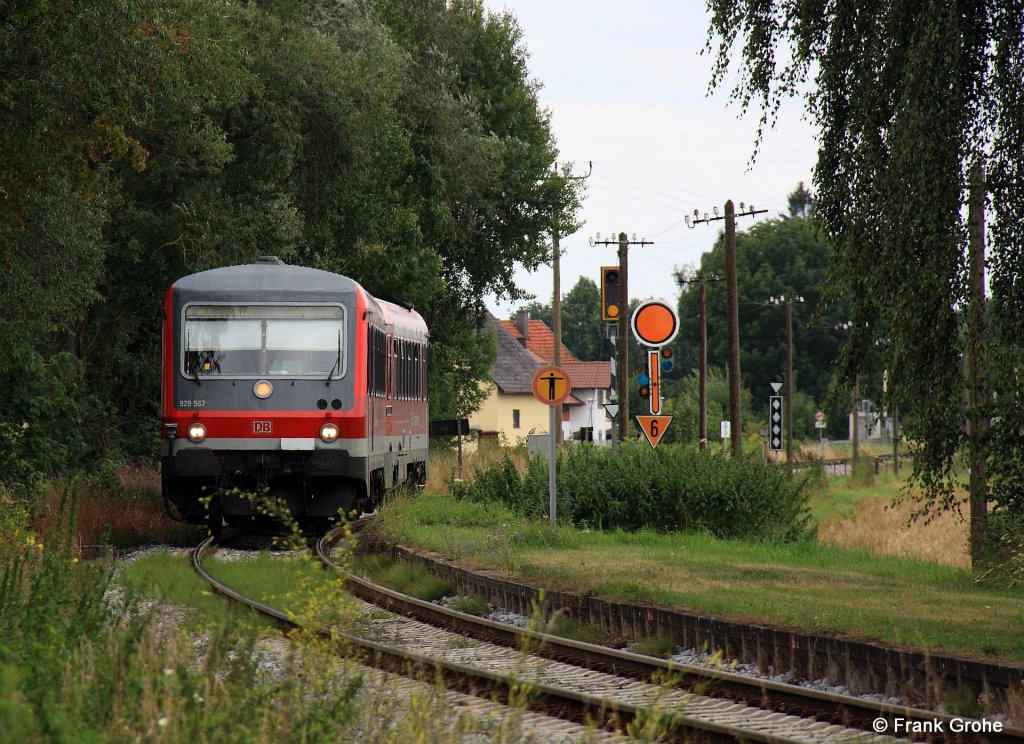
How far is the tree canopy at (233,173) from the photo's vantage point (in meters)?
16.5

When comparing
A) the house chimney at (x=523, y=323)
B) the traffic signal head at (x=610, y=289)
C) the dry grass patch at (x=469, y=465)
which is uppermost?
the house chimney at (x=523, y=323)

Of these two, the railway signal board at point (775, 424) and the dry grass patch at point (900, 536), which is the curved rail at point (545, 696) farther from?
the railway signal board at point (775, 424)

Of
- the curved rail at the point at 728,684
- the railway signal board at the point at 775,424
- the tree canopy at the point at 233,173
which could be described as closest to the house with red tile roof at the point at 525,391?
the tree canopy at the point at 233,173

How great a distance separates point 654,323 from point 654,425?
6.24 feet

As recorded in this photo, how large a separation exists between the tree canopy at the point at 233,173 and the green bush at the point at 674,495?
7.80m

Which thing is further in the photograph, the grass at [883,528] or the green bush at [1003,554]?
the grass at [883,528]

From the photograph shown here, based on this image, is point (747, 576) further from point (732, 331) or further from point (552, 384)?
point (732, 331)

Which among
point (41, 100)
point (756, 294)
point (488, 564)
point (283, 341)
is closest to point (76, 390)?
point (283, 341)

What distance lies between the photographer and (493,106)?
41.8 metres

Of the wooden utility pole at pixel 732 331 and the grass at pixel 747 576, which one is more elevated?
the wooden utility pole at pixel 732 331

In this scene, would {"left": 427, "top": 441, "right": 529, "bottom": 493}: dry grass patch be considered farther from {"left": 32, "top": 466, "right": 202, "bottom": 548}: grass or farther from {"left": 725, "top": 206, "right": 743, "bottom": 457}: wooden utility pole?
{"left": 32, "top": 466, "right": 202, "bottom": 548}: grass

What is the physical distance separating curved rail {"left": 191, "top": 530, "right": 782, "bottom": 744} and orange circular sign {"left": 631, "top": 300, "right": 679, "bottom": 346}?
14627mm

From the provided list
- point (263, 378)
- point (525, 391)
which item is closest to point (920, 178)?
point (263, 378)

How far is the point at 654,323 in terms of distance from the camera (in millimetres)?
24938
